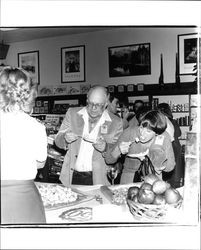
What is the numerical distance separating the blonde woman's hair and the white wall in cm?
220

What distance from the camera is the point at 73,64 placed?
13.0 feet

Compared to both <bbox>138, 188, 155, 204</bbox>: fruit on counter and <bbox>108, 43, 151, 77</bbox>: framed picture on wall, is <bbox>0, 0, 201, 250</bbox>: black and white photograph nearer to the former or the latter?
<bbox>138, 188, 155, 204</bbox>: fruit on counter

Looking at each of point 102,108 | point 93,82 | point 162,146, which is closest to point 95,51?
point 93,82

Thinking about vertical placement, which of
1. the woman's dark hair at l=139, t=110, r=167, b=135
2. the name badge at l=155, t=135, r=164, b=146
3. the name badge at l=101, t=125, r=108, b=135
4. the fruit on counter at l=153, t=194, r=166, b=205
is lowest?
the fruit on counter at l=153, t=194, r=166, b=205

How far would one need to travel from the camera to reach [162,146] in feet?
5.39

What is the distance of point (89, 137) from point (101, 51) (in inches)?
78.0

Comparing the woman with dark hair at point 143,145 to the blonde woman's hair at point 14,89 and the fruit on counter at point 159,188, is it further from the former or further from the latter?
the blonde woman's hair at point 14,89

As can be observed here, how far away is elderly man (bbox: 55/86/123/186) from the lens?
1867 millimetres

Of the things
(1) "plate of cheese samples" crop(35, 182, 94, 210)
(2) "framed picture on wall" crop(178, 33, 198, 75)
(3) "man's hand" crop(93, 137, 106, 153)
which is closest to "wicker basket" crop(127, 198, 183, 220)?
(1) "plate of cheese samples" crop(35, 182, 94, 210)

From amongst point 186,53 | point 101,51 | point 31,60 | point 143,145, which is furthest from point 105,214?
point 31,60

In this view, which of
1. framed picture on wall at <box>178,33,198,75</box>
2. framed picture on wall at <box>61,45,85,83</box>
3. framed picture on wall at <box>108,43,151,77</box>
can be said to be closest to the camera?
framed picture on wall at <box>178,33,198,75</box>

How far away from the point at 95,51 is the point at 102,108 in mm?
1925

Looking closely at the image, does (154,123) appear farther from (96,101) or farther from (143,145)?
(96,101)

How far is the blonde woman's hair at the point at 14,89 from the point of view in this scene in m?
1.17
